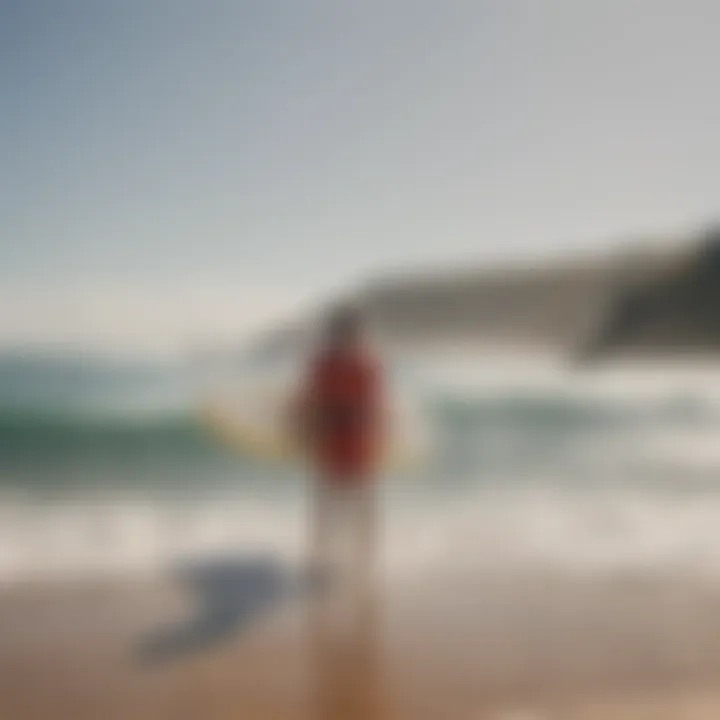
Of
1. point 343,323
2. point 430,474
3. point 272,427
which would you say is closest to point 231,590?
point 272,427

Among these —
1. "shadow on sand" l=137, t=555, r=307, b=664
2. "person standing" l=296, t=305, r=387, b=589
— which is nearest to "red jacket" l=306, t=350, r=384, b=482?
"person standing" l=296, t=305, r=387, b=589

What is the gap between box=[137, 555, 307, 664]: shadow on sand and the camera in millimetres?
1731

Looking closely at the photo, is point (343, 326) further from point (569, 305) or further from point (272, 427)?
point (569, 305)

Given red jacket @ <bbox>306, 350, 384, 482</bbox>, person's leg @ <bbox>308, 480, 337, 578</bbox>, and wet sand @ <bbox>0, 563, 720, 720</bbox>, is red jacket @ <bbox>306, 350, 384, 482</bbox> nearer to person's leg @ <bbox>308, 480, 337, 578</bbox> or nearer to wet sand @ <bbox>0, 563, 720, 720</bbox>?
person's leg @ <bbox>308, 480, 337, 578</bbox>

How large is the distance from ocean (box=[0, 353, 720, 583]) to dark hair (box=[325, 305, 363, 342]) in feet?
0.38

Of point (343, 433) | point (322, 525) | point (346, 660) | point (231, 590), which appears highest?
point (343, 433)

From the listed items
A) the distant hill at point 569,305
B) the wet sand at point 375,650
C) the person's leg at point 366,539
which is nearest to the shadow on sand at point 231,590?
the wet sand at point 375,650

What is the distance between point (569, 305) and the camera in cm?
193

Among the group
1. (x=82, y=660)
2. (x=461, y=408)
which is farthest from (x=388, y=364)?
(x=82, y=660)

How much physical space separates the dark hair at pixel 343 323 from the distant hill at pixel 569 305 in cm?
3

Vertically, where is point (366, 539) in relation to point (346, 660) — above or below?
above

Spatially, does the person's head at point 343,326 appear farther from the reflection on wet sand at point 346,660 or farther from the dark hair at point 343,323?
the reflection on wet sand at point 346,660

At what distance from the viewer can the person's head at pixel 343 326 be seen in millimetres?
1776

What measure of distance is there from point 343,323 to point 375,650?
58 centimetres
